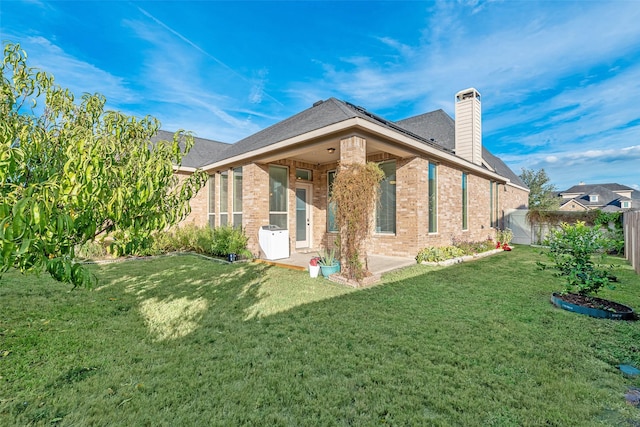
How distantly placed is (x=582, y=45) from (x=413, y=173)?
21.2ft

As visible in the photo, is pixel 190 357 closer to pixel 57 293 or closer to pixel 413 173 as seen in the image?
pixel 57 293

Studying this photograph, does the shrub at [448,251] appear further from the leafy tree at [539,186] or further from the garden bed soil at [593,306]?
the leafy tree at [539,186]

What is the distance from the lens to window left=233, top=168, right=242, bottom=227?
939 centimetres

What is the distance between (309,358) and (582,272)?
4292mm

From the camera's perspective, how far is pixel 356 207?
5.52 metres

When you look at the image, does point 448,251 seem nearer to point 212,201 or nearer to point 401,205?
point 401,205

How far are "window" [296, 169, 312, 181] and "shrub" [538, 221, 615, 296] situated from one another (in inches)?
284

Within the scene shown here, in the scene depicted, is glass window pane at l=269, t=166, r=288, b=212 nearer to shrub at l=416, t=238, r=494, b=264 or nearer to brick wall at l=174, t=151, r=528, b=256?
brick wall at l=174, t=151, r=528, b=256

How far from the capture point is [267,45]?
397 inches

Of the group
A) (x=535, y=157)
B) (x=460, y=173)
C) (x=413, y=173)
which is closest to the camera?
(x=413, y=173)

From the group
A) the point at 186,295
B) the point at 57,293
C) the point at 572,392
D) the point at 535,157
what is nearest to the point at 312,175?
the point at 186,295

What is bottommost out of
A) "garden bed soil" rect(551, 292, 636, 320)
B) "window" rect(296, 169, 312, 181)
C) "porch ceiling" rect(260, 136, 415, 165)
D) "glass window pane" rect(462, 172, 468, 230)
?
"garden bed soil" rect(551, 292, 636, 320)

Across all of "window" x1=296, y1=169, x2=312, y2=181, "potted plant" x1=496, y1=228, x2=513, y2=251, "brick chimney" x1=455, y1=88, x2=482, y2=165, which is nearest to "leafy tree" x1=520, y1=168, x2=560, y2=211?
"potted plant" x1=496, y1=228, x2=513, y2=251

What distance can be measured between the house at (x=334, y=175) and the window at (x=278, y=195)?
0.11 feet
